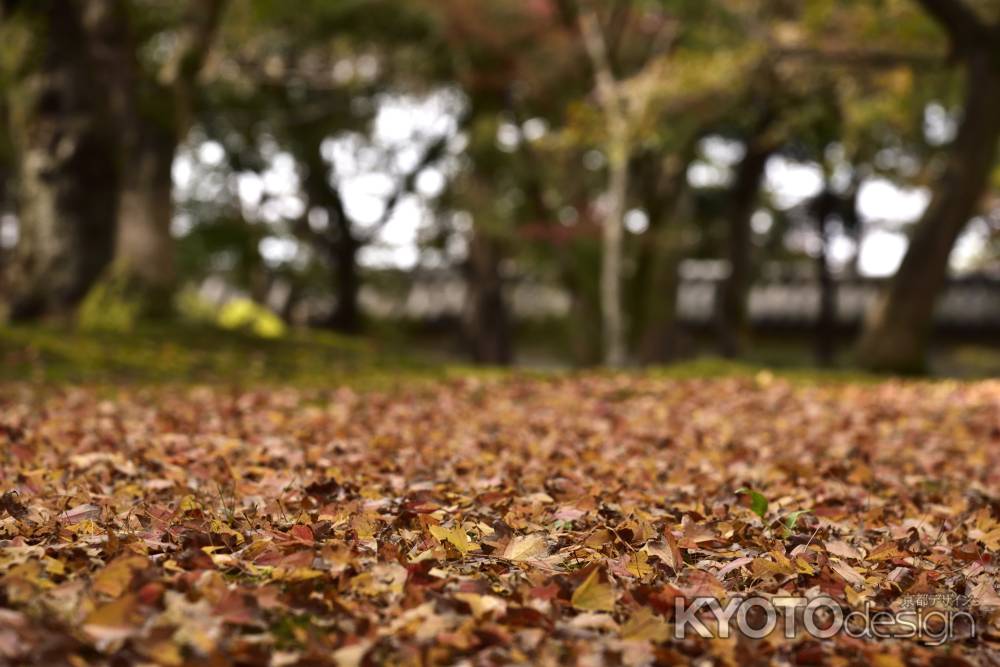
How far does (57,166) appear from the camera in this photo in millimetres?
12406

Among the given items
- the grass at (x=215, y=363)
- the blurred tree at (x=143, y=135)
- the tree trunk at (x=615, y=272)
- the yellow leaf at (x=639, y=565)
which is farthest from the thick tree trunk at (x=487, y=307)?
the yellow leaf at (x=639, y=565)

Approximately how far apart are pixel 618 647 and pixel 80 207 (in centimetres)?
1124

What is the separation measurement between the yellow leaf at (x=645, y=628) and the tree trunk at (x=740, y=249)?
1665cm

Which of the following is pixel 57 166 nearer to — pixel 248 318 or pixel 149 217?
pixel 149 217

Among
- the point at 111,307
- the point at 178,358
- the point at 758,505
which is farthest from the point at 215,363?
the point at 758,505

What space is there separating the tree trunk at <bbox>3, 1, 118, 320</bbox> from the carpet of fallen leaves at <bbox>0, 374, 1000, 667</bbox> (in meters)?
5.66

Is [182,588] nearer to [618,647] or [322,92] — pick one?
[618,647]

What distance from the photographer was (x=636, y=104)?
14.2 metres

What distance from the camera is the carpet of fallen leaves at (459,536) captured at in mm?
2656

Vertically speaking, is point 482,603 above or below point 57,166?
below

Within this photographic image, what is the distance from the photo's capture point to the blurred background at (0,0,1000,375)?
41.6ft

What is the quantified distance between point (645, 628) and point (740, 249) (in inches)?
664

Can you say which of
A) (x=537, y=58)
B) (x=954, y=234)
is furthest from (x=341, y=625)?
(x=537, y=58)

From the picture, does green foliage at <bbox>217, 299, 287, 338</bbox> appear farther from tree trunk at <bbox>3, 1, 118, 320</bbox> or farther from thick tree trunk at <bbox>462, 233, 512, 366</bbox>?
tree trunk at <bbox>3, 1, 118, 320</bbox>
